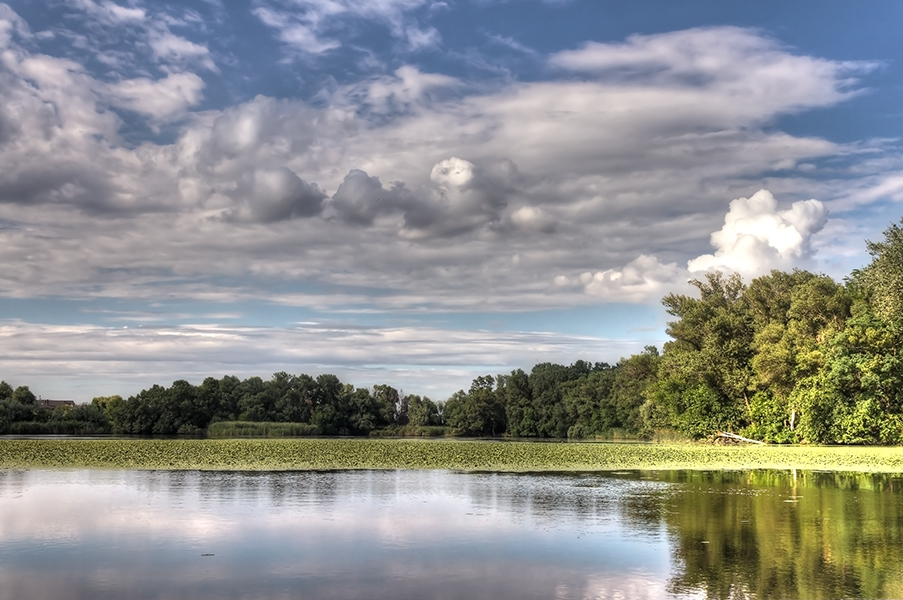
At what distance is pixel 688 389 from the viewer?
73.5 meters

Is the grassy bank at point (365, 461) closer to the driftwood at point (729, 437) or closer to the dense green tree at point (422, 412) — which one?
the driftwood at point (729, 437)

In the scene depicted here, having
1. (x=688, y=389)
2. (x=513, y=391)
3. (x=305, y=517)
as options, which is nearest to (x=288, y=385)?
(x=513, y=391)

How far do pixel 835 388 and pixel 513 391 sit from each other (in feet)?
261

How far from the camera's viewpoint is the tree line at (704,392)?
52125mm

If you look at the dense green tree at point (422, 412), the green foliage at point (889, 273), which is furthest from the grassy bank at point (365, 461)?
the dense green tree at point (422, 412)

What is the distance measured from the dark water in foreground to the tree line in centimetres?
3076

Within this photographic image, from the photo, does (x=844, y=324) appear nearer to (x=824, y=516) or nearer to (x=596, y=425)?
(x=824, y=516)

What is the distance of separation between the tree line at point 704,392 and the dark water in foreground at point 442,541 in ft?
101

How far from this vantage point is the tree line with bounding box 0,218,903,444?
171 ft

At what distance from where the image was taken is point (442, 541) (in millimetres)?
13477

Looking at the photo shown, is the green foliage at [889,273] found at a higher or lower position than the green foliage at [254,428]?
higher

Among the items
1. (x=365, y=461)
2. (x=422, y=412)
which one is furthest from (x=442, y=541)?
(x=422, y=412)

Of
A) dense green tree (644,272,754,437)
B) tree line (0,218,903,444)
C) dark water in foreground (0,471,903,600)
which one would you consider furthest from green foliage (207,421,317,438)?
dark water in foreground (0,471,903,600)

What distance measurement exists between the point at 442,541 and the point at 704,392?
205 ft
